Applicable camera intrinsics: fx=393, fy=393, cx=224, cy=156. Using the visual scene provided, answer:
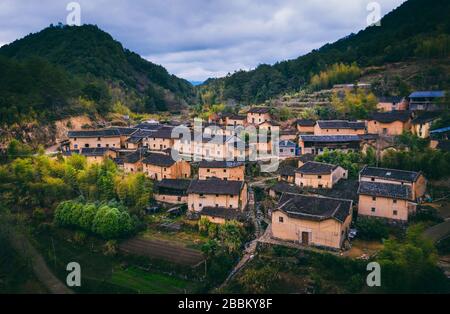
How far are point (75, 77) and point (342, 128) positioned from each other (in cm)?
3000

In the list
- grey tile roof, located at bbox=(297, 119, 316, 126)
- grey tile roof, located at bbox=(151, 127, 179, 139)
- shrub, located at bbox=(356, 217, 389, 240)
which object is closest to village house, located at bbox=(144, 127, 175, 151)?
grey tile roof, located at bbox=(151, 127, 179, 139)

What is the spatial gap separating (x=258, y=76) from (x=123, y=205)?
32.6 metres

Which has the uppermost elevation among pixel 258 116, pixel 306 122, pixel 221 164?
pixel 258 116

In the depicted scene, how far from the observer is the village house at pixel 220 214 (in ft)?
59.5

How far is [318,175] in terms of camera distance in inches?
795

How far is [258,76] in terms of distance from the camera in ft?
159

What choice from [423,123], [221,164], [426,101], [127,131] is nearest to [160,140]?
[127,131]

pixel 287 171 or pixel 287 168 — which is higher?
pixel 287 168

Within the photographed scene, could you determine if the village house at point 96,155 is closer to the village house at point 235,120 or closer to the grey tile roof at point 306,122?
the village house at point 235,120

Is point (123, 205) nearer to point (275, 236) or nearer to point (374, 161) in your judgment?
point (275, 236)

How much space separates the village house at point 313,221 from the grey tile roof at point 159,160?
8.32m

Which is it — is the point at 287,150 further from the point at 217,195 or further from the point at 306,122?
Result: the point at 217,195
